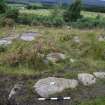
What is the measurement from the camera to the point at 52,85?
6.40 metres

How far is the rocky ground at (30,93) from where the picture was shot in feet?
19.9

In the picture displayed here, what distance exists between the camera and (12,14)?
47.3ft

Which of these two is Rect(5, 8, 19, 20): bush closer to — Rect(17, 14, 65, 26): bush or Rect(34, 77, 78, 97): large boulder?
Rect(17, 14, 65, 26): bush

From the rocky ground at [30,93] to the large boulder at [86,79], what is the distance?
0.11m

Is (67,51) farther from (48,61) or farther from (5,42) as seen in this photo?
(5,42)

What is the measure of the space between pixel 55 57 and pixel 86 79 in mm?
1487

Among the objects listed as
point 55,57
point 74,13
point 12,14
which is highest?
point 55,57

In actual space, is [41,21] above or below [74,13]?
above

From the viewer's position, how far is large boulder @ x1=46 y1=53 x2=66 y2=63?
786 cm

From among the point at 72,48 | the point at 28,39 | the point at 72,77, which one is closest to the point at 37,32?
the point at 28,39

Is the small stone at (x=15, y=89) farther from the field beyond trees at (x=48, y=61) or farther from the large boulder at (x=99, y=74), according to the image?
the large boulder at (x=99, y=74)

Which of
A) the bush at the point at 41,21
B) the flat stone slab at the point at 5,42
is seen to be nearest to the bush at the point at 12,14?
the bush at the point at 41,21

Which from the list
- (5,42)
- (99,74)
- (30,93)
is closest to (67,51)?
(99,74)

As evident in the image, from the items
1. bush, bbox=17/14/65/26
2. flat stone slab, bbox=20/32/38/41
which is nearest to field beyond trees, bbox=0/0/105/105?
flat stone slab, bbox=20/32/38/41
